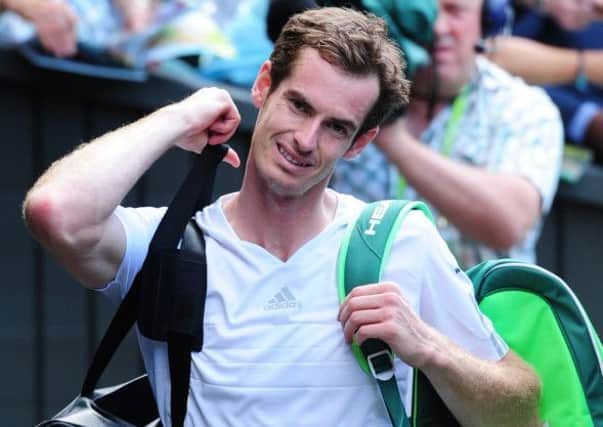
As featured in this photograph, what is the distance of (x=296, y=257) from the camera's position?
10.6 feet

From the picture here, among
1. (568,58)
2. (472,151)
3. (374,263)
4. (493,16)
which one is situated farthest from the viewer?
(568,58)

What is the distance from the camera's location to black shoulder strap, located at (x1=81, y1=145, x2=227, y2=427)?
3.09 metres

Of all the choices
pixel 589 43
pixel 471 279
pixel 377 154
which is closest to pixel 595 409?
pixel 471 279

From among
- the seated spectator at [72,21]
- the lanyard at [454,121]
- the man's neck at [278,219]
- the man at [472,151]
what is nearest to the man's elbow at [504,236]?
the man at [472,151]

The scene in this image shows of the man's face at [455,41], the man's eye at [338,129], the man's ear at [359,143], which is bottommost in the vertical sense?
the man's face at [455,41]

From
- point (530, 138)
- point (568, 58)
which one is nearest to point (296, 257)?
point (530, 138)

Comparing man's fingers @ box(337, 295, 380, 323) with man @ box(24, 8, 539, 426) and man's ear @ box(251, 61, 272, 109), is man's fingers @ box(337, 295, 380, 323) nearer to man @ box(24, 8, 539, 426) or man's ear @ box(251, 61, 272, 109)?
man @ box(24, 8, 539, 426)

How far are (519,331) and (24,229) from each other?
96.9 inches

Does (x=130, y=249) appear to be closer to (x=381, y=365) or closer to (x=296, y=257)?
(x=296, y=257)

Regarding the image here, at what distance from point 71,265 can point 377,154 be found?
1.90 meters

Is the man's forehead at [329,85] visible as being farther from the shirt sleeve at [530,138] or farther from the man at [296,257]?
the shirt sleeve at [530,138]

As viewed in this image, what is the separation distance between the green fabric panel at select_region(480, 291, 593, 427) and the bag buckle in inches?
14.7

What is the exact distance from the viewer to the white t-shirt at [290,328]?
121 inches

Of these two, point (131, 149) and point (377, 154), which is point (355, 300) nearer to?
point (131, 149)
